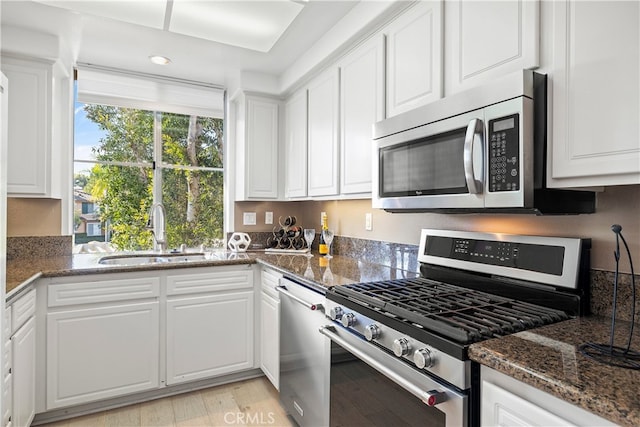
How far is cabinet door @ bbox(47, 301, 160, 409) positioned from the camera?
80.8 inches

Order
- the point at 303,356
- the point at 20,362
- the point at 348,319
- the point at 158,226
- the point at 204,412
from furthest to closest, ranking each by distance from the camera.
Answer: the point at 158,226
the point at 204,412
the point at 303,356
the point at 20,362
the point at 348,319

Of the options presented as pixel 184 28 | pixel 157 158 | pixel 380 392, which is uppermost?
pixel 184 28

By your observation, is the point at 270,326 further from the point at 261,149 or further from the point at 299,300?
the point at 261,149

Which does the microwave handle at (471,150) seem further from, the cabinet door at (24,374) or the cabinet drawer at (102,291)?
the cabinet door at (24,374)

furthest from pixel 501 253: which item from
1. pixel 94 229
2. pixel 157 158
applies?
pixel 94 229

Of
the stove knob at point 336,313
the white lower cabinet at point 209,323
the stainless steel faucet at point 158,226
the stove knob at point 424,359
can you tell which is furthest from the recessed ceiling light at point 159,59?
the stove knob at point 424,359

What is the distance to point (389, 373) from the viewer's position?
118cm

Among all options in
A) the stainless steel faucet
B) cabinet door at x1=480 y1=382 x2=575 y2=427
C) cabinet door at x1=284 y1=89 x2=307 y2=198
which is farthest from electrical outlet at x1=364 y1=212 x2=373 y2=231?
the stainless steel faucet

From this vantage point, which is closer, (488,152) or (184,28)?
(488,152)

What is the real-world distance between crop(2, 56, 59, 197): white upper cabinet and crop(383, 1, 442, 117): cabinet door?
2.20 m

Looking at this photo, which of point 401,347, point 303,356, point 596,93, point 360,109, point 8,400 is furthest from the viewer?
point 360,109

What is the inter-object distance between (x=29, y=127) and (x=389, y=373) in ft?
8.57

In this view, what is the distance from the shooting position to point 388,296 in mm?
1395

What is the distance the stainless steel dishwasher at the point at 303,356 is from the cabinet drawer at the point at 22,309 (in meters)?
1.28
